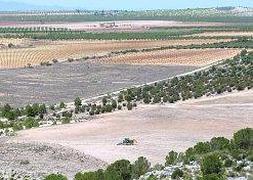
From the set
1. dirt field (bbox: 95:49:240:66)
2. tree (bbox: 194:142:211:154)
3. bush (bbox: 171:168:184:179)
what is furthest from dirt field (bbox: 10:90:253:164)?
dirt field (bbox: 95:49:240:66)

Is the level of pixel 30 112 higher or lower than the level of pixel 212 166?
lower

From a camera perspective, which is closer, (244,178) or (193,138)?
(244,178)

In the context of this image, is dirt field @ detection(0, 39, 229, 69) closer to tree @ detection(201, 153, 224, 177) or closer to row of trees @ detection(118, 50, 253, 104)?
row of trees @ detection(118, 50, 253, 104)

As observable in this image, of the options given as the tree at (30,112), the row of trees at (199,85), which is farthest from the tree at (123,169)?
the row of trees at (199,85)

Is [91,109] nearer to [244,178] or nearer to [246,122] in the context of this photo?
[246,122]

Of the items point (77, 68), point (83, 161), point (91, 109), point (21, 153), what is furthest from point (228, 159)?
point (77, 68)

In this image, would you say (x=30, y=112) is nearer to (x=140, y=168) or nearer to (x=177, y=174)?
(x=140, y=168)

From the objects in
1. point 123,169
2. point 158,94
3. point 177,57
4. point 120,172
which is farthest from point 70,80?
point 120,172
